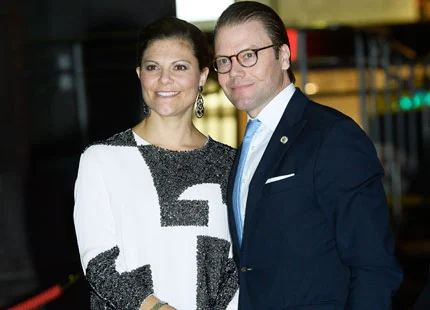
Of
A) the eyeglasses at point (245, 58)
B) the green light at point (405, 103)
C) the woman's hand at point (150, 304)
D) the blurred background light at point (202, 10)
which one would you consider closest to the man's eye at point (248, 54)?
the eyeglasses at point (245, 58)

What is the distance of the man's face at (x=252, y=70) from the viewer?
2385mm

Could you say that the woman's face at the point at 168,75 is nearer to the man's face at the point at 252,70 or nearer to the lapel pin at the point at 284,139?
the man's face at the point at 252,70

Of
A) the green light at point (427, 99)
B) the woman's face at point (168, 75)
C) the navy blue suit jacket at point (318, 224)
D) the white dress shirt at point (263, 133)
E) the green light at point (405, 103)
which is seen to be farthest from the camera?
the green light at point (427, 99)

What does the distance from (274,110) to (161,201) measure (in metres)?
0.51

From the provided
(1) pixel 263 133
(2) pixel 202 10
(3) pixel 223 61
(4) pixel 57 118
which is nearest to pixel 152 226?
(1) pixel 263 133

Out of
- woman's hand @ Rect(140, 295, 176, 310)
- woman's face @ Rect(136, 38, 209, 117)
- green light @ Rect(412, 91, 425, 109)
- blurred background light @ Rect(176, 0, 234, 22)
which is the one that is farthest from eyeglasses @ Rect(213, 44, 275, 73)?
green light @ Rect(412, 91, 425, 109)

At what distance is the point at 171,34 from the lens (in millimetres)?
2637

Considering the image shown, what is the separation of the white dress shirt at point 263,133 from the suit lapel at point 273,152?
0.18 ft

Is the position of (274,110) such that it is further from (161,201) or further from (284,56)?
(161,201)

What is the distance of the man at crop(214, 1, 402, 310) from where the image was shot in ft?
6.84

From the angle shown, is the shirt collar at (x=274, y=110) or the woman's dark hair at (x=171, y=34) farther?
the woman's dark hair at (x=171, y=34)

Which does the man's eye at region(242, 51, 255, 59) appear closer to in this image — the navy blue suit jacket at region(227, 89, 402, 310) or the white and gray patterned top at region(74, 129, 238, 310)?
the navy blue suit jacket at region(227, 89, 402, 310)

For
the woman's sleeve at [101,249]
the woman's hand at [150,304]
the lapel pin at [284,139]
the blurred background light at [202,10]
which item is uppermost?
the blurred background light at [202,10]

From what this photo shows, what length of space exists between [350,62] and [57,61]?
4909 millimetres
